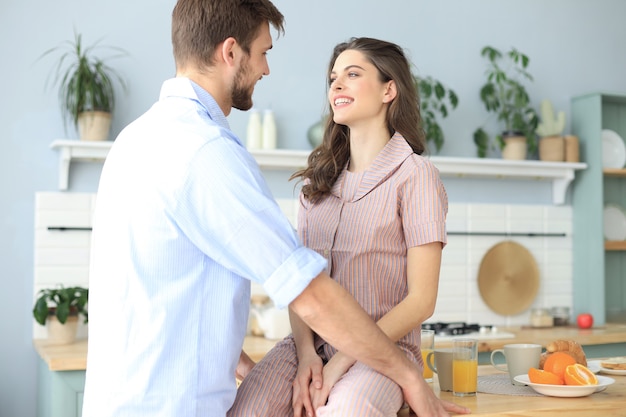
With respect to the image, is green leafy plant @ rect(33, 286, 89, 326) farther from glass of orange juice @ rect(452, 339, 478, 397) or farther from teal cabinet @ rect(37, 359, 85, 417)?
glass of orange juice @ rect(452, 339, 478, 397)

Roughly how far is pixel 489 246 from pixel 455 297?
36 centimetres

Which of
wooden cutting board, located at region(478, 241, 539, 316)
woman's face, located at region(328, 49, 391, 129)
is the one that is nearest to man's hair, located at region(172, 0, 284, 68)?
woman's face, located at region(328, 49, 391, 129)

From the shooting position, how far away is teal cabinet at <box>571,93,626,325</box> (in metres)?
4.49

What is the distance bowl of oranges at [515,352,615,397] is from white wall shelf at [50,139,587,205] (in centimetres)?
216

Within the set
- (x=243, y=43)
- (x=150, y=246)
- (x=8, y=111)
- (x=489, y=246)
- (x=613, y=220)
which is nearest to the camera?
(x=150, y=246)

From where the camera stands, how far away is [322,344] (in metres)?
1.84

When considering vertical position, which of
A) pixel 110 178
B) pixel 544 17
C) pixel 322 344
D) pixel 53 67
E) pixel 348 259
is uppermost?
pixel 544 17

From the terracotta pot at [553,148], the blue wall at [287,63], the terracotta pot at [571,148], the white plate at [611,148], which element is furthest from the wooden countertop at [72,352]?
the white plate at [611,148]

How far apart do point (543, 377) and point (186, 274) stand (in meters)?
0.90

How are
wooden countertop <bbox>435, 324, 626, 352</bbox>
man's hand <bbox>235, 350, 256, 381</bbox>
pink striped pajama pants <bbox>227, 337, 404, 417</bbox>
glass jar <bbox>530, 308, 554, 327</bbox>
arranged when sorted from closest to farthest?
1. pink striped pajama pants <bbox>227, 337, 404, 417</bbox>
2. man's hand <bbox>235, 350, 256, 381</bbox>
3. wooden countertop <bbox>435, 324, 626, 352</bbox>
4. glass jar <bbox>530, 308, 554, 327</bbox>

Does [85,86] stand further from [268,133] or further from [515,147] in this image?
[515,147]

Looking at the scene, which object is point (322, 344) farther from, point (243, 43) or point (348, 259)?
point (243, 43)

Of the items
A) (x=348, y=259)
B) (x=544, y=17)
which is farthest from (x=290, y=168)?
(x=348, y=259)

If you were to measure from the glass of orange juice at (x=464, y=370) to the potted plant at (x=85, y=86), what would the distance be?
2.24m
